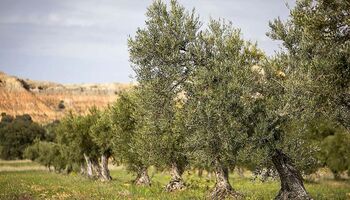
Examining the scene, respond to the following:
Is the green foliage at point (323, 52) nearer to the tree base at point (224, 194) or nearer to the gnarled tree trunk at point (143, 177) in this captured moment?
the tree base at point (224, 194)

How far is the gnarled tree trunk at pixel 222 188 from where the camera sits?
31020 mm

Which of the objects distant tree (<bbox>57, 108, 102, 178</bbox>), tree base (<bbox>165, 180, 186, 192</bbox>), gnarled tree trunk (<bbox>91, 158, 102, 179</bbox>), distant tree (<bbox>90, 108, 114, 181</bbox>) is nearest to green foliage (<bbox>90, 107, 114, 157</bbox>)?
distant tree (<bbox>90, 108, 114, 181</bbox>)

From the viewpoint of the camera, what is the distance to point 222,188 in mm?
31562

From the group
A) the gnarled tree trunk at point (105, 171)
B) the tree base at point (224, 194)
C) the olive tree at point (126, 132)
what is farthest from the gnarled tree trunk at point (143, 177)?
the tree base at point (224, 194)

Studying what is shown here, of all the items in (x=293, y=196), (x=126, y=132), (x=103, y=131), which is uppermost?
(x=103, y=131)

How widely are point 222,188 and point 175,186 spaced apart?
9659mm

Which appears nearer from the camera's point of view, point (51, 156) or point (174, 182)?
point (174, 182)

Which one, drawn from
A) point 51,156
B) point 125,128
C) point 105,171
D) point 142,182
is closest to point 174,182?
point 142,182

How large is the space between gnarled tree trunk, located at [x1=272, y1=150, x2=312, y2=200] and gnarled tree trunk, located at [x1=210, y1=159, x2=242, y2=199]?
495 cm

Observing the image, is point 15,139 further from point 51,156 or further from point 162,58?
point 162,58

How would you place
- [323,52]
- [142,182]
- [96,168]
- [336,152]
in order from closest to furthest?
[323,52], [142,182], [96,168], [336,152]

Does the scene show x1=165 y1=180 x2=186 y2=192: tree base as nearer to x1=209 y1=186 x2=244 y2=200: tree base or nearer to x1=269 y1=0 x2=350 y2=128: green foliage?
x1=209 y1=186 x2=244 y2=200: tree base

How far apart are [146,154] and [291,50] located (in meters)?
18.3

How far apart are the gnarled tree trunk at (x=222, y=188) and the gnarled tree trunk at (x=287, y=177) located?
16.2 feet
